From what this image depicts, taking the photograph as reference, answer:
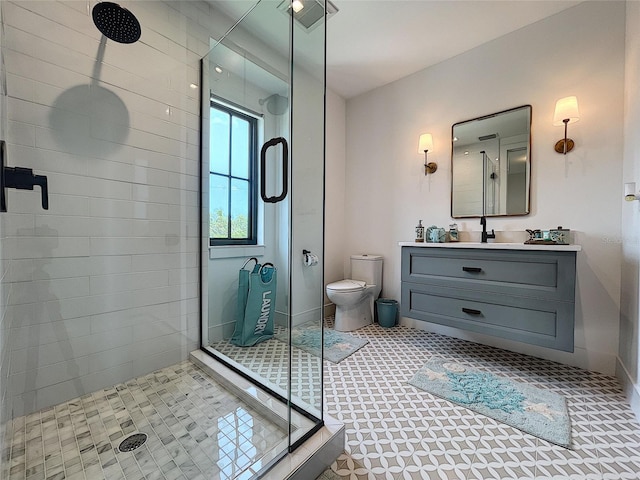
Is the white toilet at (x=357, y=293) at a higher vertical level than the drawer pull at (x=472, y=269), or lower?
lower

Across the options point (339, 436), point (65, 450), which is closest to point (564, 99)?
point (339, 436)

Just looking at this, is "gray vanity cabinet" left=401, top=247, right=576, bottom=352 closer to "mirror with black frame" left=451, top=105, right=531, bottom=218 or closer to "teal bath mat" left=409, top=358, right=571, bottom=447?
"teal bath mat" left=409, top=358, right=571, bottom=447

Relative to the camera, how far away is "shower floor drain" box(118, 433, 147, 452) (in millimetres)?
1083

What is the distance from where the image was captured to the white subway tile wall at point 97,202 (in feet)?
3.98

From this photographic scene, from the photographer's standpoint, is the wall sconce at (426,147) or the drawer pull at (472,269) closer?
the drawer pull at (472,269)

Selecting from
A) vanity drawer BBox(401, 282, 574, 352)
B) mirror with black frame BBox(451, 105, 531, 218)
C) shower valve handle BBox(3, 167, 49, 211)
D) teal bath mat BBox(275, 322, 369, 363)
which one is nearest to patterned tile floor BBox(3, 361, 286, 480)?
teal bath mat BBox(275, 322, 369, 363)

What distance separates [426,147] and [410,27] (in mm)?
917

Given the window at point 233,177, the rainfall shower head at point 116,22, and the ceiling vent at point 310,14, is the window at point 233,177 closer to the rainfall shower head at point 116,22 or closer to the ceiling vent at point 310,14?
the rainfall shower head at point 116,22

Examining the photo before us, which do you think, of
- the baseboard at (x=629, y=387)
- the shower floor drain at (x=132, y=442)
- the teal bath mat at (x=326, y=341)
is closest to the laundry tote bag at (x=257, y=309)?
the teal bath mat at (x=326, y=341)

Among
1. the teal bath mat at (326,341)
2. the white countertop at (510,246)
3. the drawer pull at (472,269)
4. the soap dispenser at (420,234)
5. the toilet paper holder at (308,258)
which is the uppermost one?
the soap dispenser at (420,234)

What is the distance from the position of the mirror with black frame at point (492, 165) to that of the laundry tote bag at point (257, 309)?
1.67m

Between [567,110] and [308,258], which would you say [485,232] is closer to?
[567,110]

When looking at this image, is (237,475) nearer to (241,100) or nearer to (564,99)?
(241,100)

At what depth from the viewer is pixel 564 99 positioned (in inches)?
71.6
